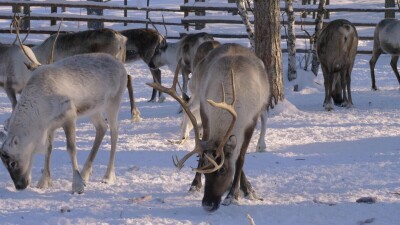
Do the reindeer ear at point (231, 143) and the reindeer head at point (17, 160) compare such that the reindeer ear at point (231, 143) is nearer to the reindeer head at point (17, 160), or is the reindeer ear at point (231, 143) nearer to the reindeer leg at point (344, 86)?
the reindeer head at point (17, 160)

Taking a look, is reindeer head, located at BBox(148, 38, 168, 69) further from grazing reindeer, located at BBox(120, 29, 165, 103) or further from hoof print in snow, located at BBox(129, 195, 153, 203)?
hoof print in snow, located at BBox(129, 195, 153, 203)

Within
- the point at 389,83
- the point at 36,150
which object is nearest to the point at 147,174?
the point at 36,150

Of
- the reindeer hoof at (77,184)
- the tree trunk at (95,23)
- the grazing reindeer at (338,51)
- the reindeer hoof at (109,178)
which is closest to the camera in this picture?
the reindeer hoof at (77,184)

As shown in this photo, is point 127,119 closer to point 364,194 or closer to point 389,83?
point 364,194

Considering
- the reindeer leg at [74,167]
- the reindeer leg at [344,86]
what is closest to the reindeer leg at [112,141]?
the reindeer leg at [74,167]

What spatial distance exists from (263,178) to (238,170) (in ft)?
3.97

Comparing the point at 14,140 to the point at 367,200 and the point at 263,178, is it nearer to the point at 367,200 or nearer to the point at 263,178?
the point at 263,178

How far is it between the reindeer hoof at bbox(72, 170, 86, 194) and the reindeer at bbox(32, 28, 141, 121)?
5.49m

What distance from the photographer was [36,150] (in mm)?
6957

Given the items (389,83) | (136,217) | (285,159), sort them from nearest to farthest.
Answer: (136,217) → (285,159) → (389,83)

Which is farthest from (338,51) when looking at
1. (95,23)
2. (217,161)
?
(95,23)

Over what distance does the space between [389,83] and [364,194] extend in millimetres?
10374

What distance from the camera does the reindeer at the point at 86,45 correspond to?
1232 cm

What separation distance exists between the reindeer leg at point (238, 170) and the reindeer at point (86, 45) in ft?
20.5
